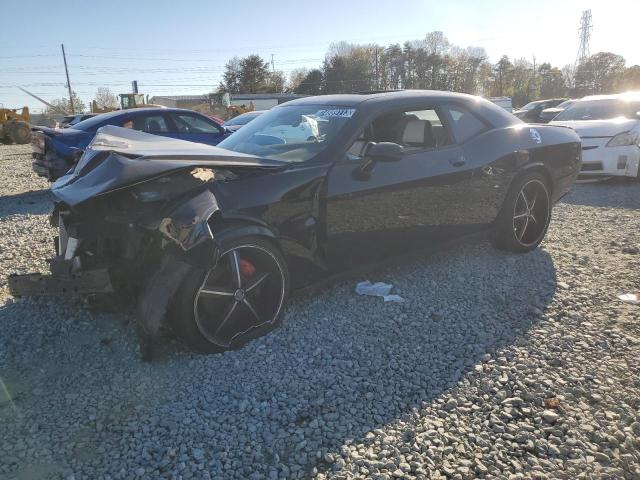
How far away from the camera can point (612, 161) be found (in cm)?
861

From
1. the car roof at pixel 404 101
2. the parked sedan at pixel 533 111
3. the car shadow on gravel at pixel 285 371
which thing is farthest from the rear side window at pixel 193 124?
the parked sedan at pixel 533 111

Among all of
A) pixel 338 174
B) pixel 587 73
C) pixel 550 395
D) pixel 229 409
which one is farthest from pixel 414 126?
pixel 587 73

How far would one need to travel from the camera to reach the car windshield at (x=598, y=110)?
31.3ft

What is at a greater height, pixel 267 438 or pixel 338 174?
pixel 338 174

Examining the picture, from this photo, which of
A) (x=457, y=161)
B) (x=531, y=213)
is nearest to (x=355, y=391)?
(x=457, y=161)

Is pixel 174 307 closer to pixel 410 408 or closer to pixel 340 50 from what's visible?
pixel 410 408

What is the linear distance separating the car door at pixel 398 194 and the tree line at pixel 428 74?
2379 inches

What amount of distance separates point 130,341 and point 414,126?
2.81 metres

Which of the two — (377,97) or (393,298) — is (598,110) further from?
(393,298)

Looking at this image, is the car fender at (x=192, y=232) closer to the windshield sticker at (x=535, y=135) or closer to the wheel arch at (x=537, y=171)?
the wheel arch at (x=537, y=171)

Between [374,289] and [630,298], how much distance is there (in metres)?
2.03

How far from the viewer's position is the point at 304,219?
11.2 feet

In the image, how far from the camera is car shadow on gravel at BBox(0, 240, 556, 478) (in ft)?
7.92

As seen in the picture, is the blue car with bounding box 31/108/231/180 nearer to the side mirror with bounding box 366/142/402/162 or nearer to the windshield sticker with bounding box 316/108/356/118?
the windshield sticker with bounding box 316/108/356/118
